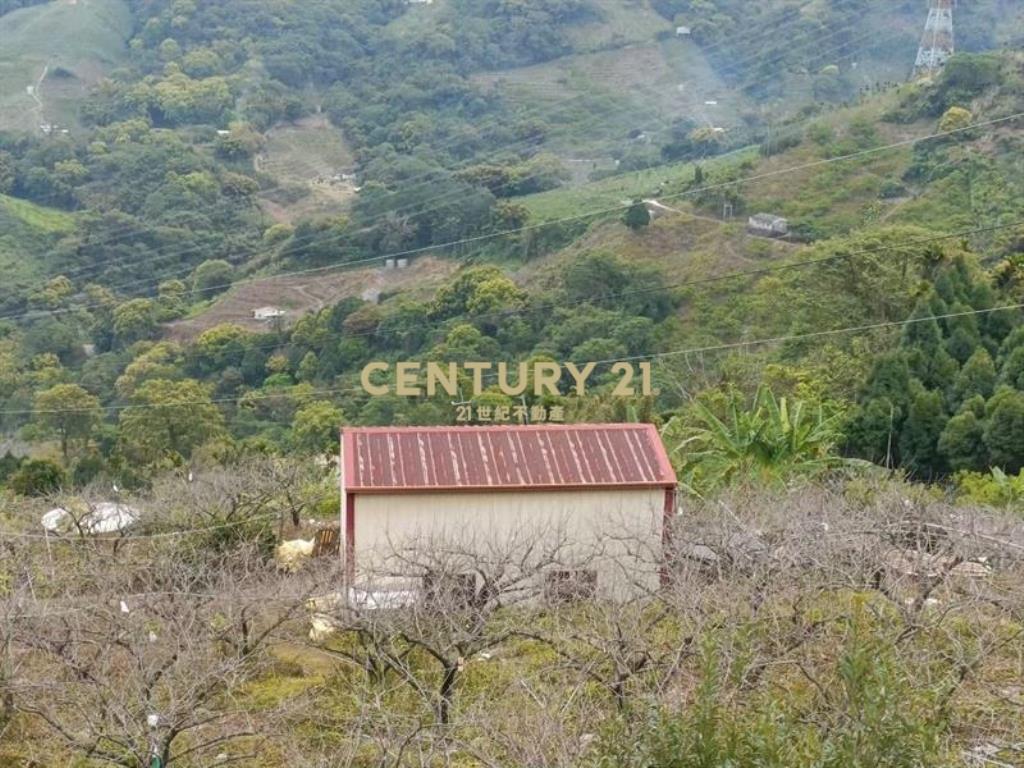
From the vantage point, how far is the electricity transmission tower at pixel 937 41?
175ft

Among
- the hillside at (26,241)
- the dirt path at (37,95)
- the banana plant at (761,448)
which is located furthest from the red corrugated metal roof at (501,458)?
the dirt path at (37,95)

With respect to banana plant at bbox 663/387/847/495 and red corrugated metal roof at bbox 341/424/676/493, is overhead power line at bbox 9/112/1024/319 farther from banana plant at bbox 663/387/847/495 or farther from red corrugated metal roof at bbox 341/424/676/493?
red corrugated metal roof at bbox 341/424/676/493

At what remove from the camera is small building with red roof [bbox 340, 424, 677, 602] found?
11789 millimetres

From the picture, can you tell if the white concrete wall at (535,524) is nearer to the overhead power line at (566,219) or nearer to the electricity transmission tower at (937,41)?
the overhead power line at (566,219)

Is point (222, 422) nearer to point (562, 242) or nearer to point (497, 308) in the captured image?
point (497, 308)

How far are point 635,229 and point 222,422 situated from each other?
1706cm

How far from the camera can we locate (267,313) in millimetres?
42938

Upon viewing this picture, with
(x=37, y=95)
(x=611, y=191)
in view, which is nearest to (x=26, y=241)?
(x=37, y=95)

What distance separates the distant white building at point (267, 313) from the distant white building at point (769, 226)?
1749cm

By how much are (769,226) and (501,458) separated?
A: 1078 inches

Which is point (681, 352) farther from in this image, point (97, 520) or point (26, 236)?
point (26, 236)

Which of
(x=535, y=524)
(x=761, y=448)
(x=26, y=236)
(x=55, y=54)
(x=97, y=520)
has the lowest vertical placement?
(x=26, y=236)

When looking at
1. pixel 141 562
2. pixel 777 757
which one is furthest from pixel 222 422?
pixel 777 757

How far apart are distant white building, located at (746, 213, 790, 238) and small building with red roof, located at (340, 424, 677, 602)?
2638 centimetres
